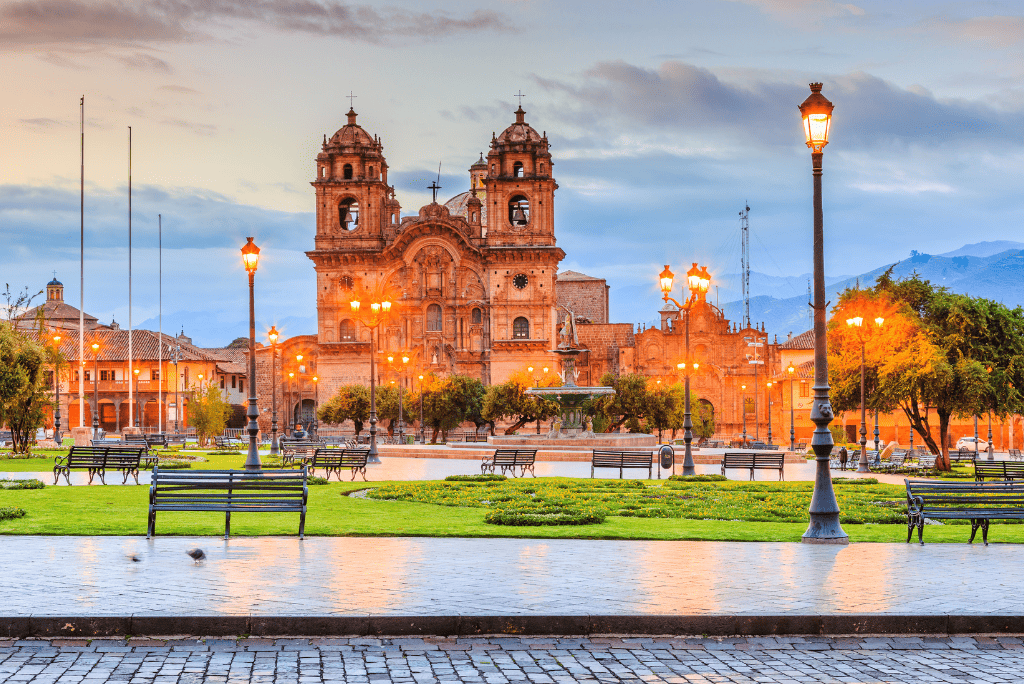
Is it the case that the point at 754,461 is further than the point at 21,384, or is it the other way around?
the point at 21,384

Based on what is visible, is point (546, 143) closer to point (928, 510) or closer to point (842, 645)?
point (928, 510)

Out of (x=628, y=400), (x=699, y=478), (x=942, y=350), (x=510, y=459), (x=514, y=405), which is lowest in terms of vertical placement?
(x=699, y=478)

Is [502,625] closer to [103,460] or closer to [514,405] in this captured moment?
[103,460]

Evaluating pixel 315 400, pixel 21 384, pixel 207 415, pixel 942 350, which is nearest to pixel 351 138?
pixel 315 400

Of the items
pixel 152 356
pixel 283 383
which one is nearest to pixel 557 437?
pixel 283 383

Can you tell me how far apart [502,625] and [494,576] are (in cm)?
179

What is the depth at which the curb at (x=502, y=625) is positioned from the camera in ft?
23.2

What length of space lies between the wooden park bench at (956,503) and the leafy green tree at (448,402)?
47.4 metres

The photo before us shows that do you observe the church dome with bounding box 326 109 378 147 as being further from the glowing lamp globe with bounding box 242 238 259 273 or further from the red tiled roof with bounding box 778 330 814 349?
the glowing lamp globe with bounding box 242 238 259 273

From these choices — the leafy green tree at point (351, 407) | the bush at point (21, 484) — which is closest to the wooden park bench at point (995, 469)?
the bush at point (21, 484)

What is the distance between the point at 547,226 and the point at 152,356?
106ft

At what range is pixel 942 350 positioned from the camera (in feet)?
91.8

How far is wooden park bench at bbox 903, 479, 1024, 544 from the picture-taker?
11.6 m

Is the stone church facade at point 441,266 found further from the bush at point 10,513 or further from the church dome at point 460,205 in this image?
the bush at point 10,513
